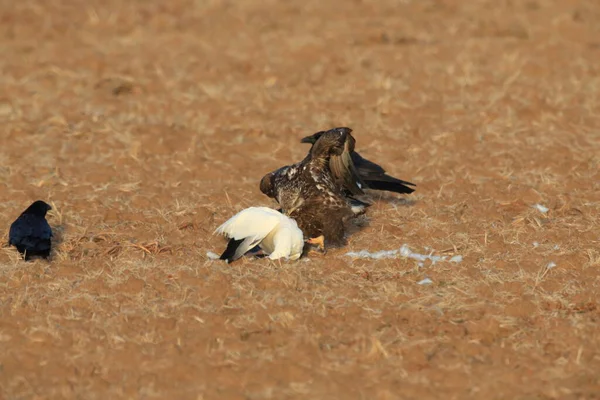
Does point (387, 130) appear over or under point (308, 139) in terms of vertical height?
under

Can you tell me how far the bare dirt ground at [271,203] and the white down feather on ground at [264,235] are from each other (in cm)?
16

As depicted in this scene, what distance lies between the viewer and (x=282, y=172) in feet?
30.1

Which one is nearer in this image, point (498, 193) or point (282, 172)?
point (282, 172)

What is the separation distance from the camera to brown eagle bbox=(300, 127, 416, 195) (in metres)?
8.95

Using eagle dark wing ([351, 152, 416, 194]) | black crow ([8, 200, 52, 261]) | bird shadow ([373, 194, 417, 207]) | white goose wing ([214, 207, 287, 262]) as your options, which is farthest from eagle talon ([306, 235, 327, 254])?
black crow ([8, 200, 52, 261])

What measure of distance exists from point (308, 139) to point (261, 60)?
18.3 ft

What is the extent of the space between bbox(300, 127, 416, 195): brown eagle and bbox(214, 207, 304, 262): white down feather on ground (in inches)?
30.1

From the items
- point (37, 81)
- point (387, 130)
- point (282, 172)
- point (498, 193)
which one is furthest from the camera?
point (37, 81)

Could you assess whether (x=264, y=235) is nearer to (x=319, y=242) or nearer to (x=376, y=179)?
(x=319, y=242)

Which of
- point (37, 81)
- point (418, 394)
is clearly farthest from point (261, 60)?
point (418, 394)

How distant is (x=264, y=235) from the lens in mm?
8234

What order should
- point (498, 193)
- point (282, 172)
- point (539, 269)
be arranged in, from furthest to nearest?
point (498, 193) < point (282, 172) < point (539, 269)

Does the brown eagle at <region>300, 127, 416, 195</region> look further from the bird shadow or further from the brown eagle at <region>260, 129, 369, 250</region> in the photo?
the bird shadow

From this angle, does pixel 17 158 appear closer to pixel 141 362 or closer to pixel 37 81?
pixel 37 81
